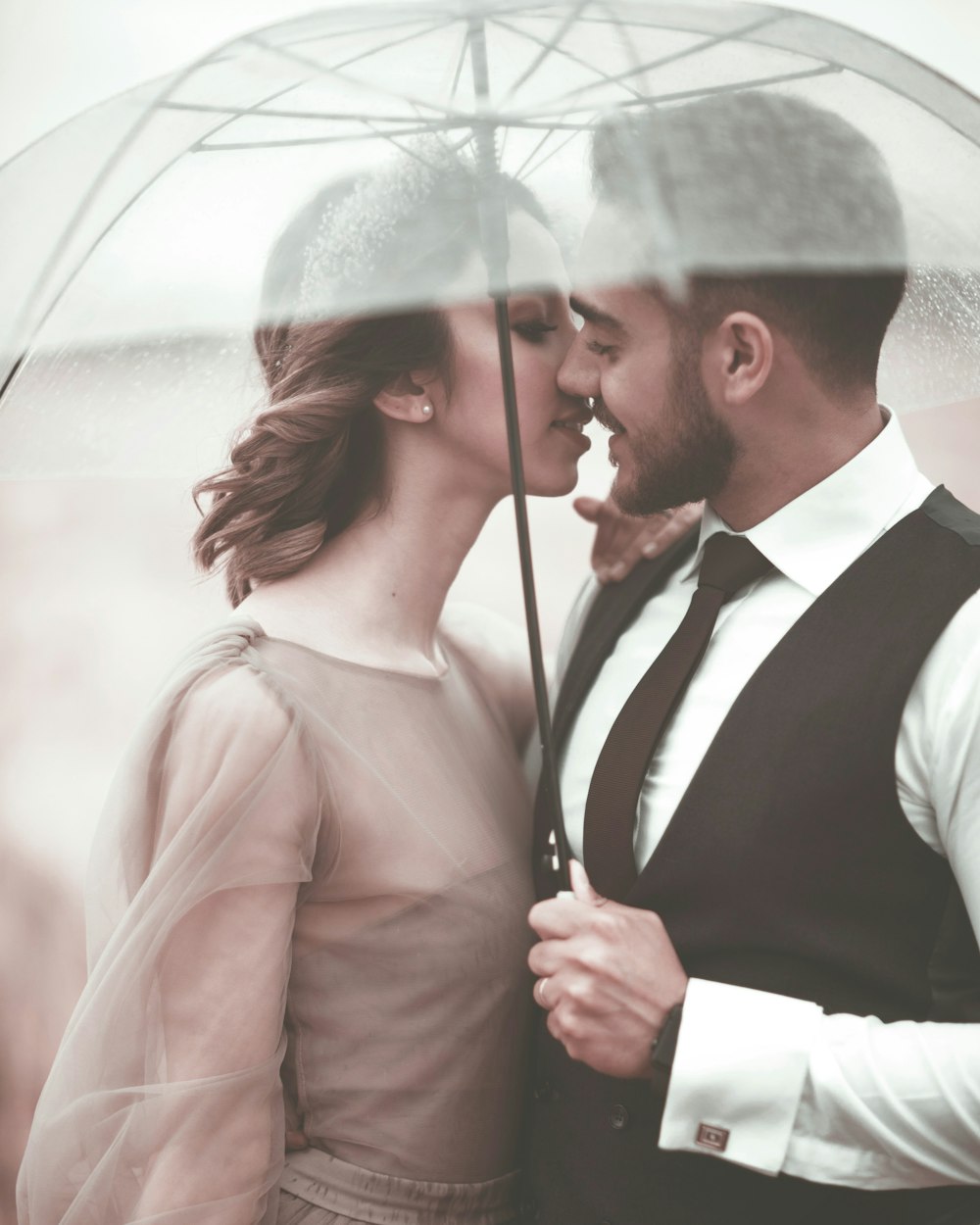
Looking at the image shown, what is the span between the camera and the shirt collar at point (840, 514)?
5.14ft

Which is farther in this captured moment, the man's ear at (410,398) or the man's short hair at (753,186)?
the man's ear at (410,398)

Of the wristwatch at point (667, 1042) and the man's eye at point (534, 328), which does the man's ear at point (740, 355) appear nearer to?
the man's eye at point (534, 328)

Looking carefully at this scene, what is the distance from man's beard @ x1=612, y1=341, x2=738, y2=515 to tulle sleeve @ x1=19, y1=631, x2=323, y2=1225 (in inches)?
24.5

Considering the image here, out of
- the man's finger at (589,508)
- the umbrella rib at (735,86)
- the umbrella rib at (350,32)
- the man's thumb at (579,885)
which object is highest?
the umbrella rib at (350,32)

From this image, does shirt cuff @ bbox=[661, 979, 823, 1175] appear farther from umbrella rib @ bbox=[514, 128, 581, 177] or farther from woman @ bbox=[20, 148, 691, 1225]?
umbrella rib @ bbox=[514, 128, 581, 177]

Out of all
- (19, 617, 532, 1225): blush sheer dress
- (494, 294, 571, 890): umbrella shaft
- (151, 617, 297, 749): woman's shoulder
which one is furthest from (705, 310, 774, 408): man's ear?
(151, 617, 297, 749): woman's shoulder

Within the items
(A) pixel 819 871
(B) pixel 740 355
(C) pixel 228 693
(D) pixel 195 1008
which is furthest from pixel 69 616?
(A) pixel 819 871

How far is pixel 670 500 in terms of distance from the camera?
168cm

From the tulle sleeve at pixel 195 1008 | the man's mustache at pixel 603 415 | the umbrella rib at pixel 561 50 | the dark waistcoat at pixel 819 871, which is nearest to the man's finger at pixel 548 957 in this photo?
the dark waistcoat at pixel 819 871

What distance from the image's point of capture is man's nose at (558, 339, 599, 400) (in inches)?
64.2

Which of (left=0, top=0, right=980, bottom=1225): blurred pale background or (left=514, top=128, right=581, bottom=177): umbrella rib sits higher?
(left=514, top=128, right=581, bottom=177): umbrella rib

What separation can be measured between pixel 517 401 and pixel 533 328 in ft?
0.34

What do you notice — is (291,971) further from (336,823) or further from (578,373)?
(578,373)

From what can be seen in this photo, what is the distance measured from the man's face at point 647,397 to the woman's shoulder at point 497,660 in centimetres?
46
